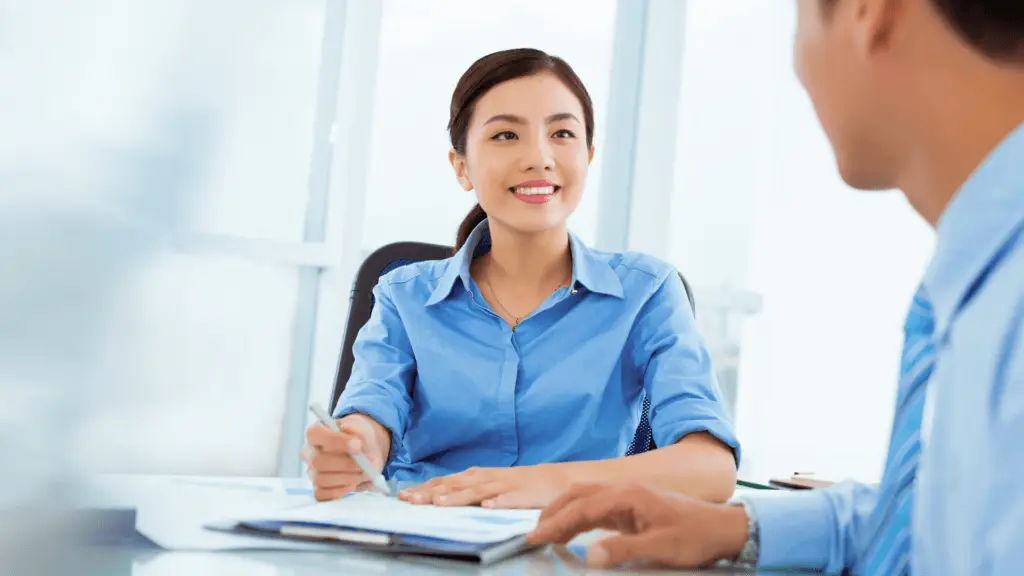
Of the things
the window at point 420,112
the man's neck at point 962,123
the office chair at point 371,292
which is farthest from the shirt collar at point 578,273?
the window at point 420,112

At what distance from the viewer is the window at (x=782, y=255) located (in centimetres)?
379

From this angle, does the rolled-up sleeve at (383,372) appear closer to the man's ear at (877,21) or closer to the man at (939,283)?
the man at (939,283)

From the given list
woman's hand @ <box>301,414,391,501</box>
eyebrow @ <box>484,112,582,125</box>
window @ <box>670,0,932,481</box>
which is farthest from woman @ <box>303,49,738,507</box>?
window @ <box>670,0,932,481</box>

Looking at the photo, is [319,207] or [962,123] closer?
[962,123]

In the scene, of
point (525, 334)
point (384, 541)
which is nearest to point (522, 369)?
point (525, 334)

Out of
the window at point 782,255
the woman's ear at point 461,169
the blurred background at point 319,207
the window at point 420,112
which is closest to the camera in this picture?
the blurred background at point 319,207

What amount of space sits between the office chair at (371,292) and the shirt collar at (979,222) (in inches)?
43.5

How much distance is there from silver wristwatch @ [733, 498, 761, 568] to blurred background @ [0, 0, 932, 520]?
0.41m

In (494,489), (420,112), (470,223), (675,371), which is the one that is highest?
(420,112)

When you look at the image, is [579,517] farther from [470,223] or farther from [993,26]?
[470,223]

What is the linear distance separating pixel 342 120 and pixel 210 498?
7.38 feet

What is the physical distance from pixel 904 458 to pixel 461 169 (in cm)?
122

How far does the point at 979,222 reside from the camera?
1.61 ft

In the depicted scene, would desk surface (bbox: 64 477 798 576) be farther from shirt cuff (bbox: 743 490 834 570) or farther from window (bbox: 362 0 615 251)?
window (bbox: 362 0 615 251)
